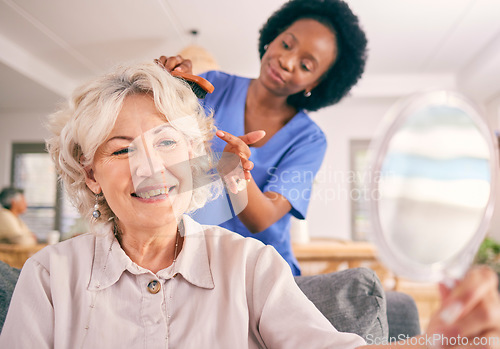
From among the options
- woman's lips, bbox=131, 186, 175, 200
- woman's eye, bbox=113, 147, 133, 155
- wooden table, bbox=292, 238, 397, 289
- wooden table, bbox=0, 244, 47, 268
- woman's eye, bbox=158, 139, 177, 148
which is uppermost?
woman's eye, bbox=158, 139, 177, 148

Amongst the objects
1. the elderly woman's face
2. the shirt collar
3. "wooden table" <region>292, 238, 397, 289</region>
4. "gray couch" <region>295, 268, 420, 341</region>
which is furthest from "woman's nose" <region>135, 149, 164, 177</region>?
"wooden table" <region>292, 238, 397, 289</region>

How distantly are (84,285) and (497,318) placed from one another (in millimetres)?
543

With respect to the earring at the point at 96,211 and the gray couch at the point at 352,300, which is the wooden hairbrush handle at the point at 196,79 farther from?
the gray couch at the point at 352,300

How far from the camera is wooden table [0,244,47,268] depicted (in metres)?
0.88

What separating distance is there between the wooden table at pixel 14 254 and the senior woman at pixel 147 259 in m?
0.27

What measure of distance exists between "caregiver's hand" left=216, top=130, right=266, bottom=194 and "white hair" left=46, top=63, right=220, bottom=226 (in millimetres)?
24

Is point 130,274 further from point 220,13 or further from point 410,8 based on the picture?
point 410,8

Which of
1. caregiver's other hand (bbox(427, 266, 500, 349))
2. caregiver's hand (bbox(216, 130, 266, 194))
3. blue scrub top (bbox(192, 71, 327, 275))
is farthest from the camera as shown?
blue scrub top (bbox(192, 71, 327, 275))

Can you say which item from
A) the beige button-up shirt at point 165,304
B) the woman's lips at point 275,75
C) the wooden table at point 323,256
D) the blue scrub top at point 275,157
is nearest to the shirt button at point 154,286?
the beige button-up shirt at point 165,304

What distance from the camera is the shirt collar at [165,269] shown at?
2.10ft

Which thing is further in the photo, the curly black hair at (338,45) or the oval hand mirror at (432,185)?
the curly black hair at (338,45)

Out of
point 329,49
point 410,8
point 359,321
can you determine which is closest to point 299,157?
point 329,49

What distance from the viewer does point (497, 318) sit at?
32 cm

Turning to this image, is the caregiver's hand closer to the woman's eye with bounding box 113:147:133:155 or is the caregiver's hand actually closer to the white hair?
the white hair
